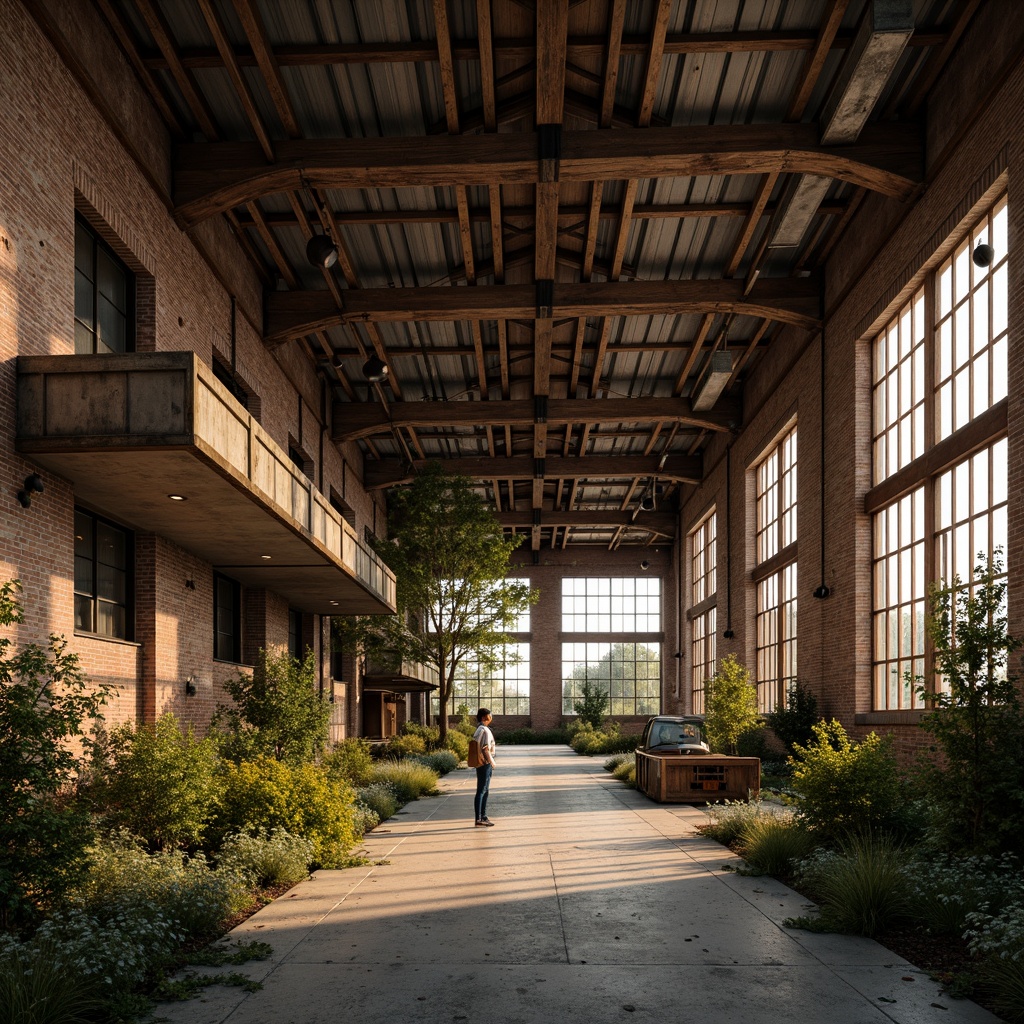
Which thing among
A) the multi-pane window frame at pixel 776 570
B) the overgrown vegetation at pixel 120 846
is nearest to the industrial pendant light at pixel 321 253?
the overgrown vegetation at pixel 120 846

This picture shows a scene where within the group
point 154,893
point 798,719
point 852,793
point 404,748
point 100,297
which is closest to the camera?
point 154,893

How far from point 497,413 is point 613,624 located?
29.5 metres

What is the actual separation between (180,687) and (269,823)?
6012mm

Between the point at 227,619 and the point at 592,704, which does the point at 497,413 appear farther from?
the point at 592,704

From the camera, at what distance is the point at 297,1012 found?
6539 millimetres

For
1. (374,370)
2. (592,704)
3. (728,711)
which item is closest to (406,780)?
(728,711)

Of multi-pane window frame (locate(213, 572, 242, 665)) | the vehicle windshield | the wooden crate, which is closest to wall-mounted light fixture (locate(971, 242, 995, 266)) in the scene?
the wooden crate

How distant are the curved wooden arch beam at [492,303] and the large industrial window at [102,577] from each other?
26.2 ft

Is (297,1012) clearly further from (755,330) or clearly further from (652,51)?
(755,330)

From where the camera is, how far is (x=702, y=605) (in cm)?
4128

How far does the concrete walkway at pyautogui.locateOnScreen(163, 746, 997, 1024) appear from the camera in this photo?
6.57 metres

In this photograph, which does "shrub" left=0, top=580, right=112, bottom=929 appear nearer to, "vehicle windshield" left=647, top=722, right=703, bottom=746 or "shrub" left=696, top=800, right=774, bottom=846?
"shrub" left=696, top=800, right=774, bottom=846

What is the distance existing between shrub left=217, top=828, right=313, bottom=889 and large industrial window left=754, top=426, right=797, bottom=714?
16.7 meters

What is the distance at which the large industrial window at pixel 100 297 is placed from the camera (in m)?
14.2
